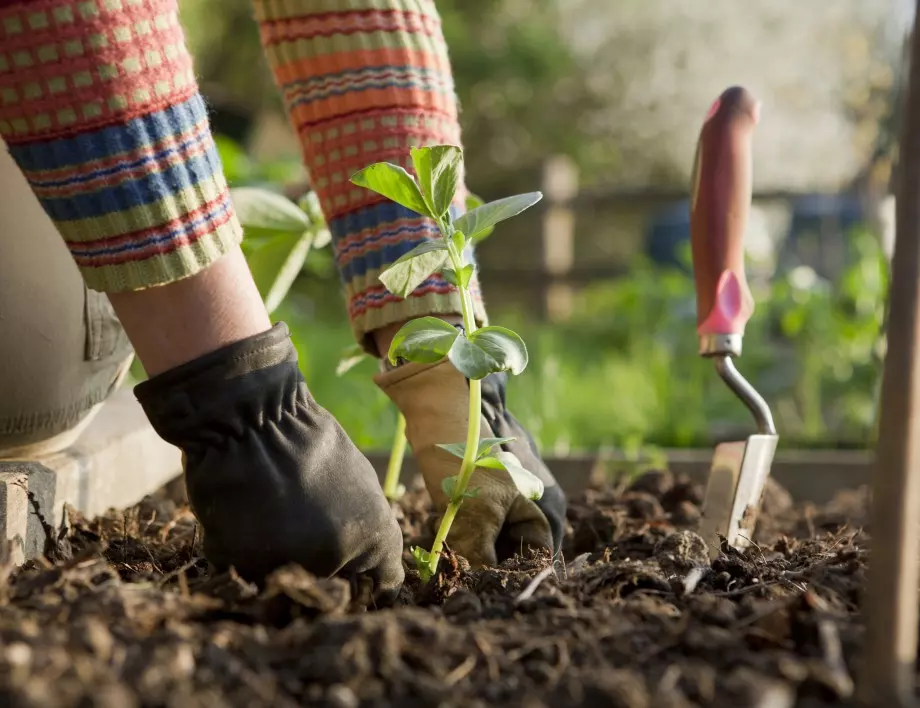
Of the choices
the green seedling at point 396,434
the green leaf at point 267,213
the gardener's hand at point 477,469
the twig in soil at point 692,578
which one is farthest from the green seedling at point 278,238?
the twig in soil at point 692,578

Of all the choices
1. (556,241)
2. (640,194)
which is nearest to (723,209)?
(640,194)

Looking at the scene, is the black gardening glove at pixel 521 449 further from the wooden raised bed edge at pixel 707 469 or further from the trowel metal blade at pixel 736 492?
the wooden raised bed edge at pixel 707 469

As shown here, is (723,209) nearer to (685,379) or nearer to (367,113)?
(367,113)

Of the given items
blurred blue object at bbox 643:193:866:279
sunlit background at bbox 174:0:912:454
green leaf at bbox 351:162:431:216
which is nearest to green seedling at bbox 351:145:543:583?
green leaf at bbox 351:162:431:216

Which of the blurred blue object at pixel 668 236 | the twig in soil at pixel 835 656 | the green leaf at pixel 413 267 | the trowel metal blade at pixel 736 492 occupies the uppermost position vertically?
the green leaf at pixel 413 267

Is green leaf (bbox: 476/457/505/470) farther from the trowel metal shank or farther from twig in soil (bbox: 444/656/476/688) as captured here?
the trowel metal shank

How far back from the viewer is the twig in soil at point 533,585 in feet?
2.66

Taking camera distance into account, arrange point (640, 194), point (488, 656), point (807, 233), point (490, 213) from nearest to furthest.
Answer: point (488, 656) < point (490, 213) < point (807, 233) < point (640, 194)

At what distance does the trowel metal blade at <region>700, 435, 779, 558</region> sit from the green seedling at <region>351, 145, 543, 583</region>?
0.40 metres

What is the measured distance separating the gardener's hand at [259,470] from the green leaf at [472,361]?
0.15m

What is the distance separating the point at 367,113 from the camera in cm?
116

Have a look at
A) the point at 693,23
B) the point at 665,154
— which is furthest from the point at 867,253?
the point at 693,23

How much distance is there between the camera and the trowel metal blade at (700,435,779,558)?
1195mm

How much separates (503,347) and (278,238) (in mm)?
633
